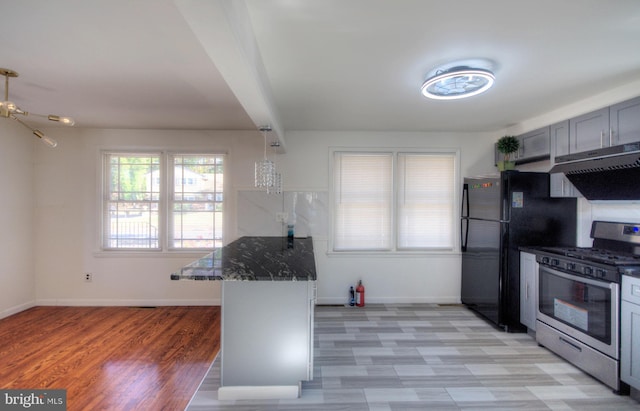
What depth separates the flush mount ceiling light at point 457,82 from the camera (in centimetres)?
209

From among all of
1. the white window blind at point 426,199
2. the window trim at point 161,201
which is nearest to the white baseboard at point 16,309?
the window trim at point 161,201

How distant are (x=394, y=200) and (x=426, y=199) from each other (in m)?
0.45

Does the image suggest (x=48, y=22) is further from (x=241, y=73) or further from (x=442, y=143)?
(x=442, y=143)

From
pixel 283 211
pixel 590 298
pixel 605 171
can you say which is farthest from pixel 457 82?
pixel 283 211

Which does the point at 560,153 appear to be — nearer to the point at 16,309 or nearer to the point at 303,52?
the point at 303,52

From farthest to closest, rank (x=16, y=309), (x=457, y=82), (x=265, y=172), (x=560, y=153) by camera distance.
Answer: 1. (x=16, y=309)
2. (x=560, y=153)
3. (x=265, y=172)
4. (x=457, y=82)

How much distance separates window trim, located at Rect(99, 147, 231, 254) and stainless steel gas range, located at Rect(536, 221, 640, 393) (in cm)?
367

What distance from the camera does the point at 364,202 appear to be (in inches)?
160

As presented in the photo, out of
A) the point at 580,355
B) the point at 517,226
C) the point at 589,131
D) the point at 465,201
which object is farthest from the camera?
the point at 465,201

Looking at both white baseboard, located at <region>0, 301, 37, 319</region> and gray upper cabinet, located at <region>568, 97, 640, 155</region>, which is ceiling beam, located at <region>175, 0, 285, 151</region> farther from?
white baseboard, located at <region>0, 301, 37, 319</region>

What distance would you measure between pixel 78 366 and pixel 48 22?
102 inches

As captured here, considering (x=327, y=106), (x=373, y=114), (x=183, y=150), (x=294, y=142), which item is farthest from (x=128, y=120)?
(x=373, y=114)

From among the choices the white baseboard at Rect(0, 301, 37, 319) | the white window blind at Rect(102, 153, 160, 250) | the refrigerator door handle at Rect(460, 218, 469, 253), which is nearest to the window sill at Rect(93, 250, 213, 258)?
the white window blind at Rect(102, 153, 160, 250)

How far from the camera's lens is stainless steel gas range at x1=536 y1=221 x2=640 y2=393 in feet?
A: 7.04
